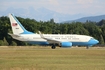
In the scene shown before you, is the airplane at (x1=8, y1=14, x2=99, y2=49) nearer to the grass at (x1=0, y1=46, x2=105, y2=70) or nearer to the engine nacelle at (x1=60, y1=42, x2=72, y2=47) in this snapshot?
the engine nacelle at (x1=60, y1=42, x2=72, y2=47)

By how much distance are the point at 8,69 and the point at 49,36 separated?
52884 millimetres

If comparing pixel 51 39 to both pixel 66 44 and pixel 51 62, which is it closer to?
pixel 66 44

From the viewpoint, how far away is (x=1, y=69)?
2595 centimetres

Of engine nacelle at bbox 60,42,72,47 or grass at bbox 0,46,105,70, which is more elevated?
engine nacelle at bbox 60,42,72,47

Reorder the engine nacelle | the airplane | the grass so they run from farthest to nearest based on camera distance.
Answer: the airplane
the engine nacelle
the grass

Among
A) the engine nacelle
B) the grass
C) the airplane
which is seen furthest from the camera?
the airplane

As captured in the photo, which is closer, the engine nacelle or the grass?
the grass

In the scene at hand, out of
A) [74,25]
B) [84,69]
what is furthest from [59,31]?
[84,69]

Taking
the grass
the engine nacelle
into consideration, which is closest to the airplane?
the engine nacelle

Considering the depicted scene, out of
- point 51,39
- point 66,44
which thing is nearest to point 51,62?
point 66,44

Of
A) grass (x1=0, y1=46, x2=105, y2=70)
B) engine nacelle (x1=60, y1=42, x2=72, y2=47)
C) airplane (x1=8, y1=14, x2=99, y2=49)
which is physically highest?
airplane (x1=8, y1=14, x2=99, y2=49)

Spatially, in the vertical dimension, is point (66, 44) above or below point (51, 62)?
above

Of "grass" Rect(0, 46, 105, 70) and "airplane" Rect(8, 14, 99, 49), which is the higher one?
"airplane" Rect(8, 14, 99, 49)

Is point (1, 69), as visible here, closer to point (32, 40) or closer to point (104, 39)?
point (32, 40)
